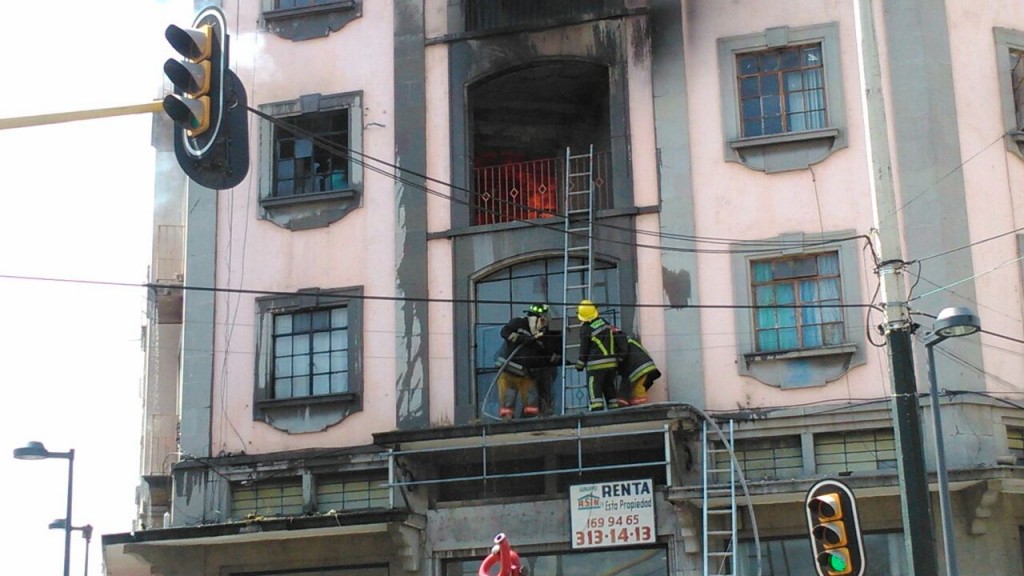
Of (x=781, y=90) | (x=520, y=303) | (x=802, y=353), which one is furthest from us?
A: (x=520, y=303)

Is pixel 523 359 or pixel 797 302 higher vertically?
pixel 797 302

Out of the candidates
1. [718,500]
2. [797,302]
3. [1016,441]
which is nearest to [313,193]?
[797,302]

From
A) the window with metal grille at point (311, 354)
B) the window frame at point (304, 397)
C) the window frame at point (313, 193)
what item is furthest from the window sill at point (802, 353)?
the window frame at point (313, 193)

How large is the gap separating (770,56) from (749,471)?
6562 millimetres

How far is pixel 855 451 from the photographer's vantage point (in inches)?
906

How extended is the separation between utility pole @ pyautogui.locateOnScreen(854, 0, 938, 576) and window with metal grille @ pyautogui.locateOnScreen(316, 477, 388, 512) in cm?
1095

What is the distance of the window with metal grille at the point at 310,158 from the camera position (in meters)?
26.8

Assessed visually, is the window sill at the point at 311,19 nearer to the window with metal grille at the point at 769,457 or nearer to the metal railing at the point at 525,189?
the metal railing at the point at 525,189

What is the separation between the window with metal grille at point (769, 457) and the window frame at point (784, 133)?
418cm

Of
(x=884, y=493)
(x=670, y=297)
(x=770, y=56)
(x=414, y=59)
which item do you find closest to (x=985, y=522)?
(x=884, y=493)

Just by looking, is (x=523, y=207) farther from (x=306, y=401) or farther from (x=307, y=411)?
(x=307, y=411)

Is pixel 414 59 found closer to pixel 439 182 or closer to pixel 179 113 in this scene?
pixel 439 182

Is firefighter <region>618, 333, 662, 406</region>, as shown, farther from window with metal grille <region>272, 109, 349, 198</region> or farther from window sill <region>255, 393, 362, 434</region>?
window with metal grille <region>272, 109, 349, 198</region>

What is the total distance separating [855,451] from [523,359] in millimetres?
5139
